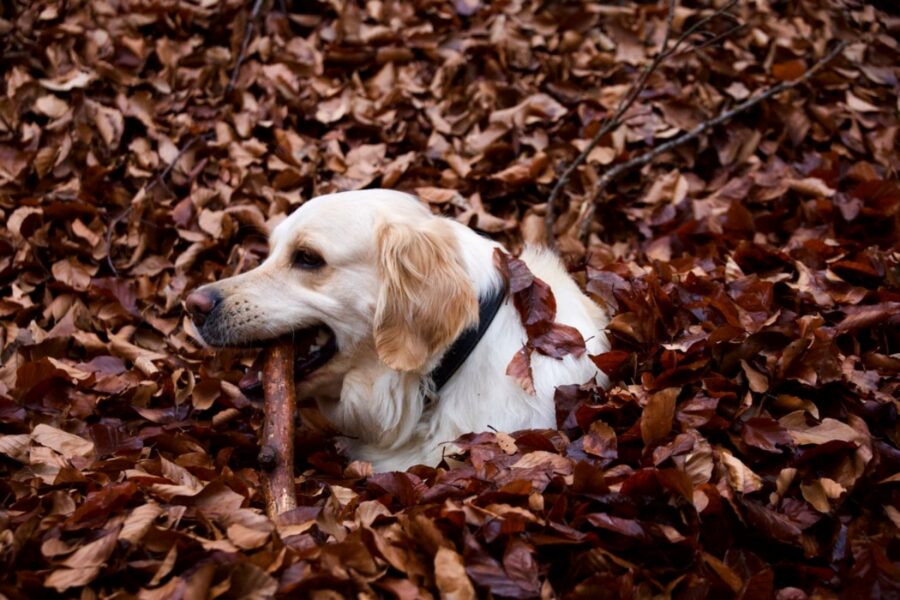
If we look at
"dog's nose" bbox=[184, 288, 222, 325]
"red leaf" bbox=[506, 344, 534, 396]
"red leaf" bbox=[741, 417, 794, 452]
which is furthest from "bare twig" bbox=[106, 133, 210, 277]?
"red leaf" bbox=[741, 417, 794, 452]

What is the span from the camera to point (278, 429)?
9.98 ft

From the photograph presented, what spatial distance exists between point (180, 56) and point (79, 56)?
2.11 feet

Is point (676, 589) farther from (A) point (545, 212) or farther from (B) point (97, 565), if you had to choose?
(A) point (545, 212)

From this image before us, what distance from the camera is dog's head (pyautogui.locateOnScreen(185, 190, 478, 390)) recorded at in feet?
10.1

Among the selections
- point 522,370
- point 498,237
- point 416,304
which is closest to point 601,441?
point 522,370

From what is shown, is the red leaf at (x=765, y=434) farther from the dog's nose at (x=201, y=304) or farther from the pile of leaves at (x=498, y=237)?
the dog's nose at (x=201, y=304)

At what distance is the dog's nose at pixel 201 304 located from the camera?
3127 millimetres

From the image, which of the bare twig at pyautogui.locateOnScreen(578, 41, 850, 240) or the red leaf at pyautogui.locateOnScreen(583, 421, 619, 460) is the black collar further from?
the bare twig at pyautogui.locateOnScreen(578, 41, 850, 240)

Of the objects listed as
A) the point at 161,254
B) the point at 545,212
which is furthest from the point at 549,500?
the point at 161,254

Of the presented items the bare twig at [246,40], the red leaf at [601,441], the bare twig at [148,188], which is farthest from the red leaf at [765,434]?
the bare twig at [246,40]

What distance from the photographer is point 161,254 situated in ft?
15.0

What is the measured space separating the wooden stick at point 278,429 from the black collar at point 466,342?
1.88ft

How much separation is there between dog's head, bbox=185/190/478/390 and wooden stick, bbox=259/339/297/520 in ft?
0.31

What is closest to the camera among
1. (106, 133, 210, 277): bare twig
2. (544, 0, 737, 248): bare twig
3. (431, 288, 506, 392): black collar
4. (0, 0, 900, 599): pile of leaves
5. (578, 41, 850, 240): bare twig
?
(0, 0, 900, 599): pile of leaves
